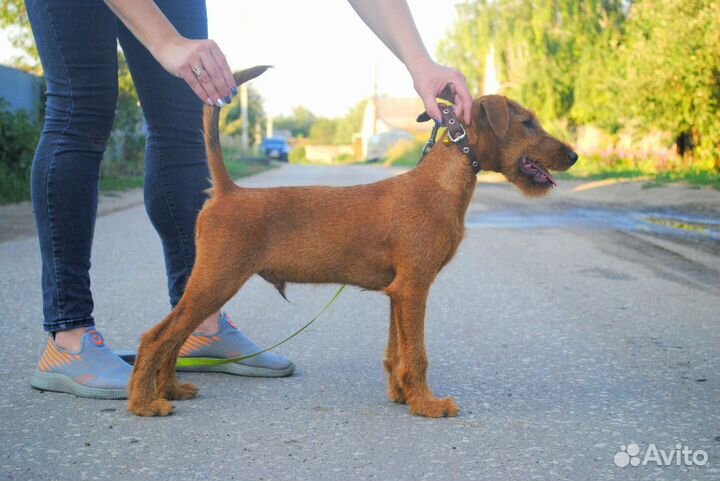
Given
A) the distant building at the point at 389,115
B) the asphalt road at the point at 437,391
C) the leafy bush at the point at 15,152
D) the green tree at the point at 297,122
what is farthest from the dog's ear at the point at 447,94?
the green tree at the point at 297,122

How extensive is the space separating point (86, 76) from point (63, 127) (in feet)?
0.72

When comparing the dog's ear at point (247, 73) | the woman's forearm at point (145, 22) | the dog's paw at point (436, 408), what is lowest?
the dog's paw at point (436, 408)

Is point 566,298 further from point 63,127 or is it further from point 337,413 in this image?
point 63,127

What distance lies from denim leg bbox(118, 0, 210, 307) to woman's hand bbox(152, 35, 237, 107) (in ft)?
2.21

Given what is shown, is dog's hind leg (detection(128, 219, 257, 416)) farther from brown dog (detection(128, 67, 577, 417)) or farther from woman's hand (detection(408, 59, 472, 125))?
woman's hand (detection(408, 59, 472, 125))

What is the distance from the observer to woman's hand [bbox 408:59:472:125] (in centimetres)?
325

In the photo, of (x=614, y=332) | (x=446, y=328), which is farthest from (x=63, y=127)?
(x=614, y=332)

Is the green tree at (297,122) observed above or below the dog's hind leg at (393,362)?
below

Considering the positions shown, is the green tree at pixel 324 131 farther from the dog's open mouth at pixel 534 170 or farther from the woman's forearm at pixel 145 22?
the woman's forearm at pixel 145 22

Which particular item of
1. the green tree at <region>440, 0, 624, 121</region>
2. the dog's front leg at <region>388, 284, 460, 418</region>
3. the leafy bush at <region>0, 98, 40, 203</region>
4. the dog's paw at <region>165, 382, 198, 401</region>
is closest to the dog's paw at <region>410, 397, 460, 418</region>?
the dog's front leg at <region>388, 284, 460, 418</region>

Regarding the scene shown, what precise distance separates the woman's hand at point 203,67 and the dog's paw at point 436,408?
1.32 m

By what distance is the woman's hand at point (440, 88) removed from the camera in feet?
10.7

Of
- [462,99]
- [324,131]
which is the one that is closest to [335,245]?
[462,99]

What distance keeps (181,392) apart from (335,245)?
2.76 ft
